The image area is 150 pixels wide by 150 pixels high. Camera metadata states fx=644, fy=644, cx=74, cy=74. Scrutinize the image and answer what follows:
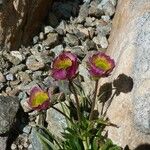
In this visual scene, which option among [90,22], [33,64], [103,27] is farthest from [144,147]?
[90,22]

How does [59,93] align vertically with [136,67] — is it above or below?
below

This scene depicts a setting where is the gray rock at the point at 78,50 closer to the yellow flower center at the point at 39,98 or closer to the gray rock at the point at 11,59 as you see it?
the gray rock at the point at 11,59

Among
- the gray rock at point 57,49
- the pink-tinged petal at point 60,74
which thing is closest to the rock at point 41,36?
the gray rock at point 57,49

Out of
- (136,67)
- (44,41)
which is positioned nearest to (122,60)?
(136,67)

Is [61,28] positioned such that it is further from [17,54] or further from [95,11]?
[17,54]

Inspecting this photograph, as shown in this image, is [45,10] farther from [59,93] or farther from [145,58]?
[145,58]

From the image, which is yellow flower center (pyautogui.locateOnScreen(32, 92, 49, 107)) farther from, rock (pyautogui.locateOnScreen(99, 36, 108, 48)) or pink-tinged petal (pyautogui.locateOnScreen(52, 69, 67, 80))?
rock (pyautogui.locateOnScreen(99, 36, 108, 48))

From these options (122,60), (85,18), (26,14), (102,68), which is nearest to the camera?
(102,68)
